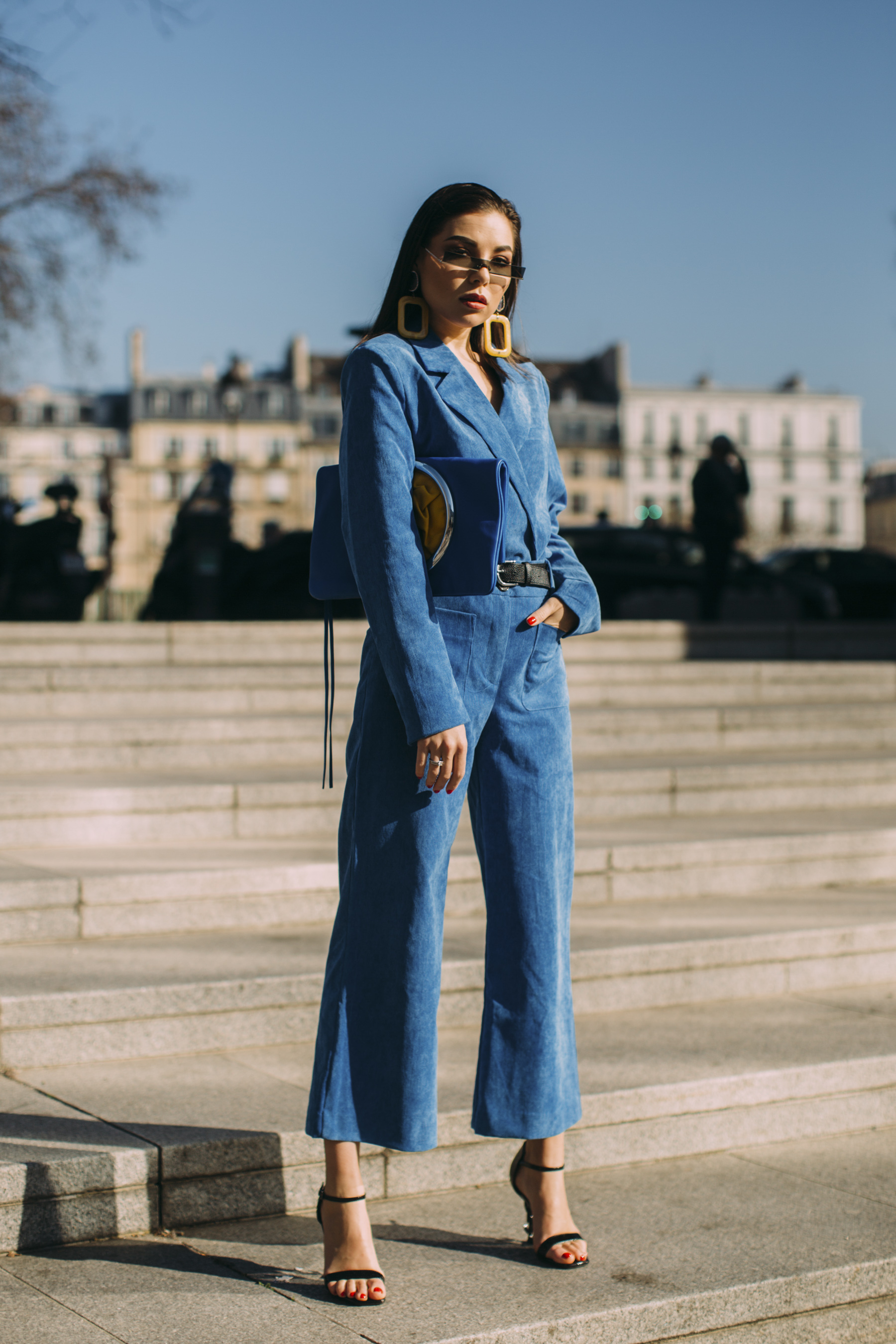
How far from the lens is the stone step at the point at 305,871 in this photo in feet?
13.3

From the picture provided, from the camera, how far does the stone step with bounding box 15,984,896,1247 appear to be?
106 inches

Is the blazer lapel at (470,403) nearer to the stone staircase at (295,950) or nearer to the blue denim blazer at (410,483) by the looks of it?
the blue denim blazer at (410,483)

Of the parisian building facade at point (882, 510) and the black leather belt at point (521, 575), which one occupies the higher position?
the parisian building facade at point (882, 510)

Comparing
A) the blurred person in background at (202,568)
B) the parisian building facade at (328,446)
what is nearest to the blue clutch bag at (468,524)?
the blurred person in background at (202,568)

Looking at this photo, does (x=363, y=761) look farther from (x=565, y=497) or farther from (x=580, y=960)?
(x=580, y=960)

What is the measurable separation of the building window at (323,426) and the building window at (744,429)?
99.6 feet

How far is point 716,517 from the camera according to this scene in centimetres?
1234

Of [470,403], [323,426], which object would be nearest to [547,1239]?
[470,403]

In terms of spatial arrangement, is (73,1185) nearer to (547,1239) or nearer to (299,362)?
(547,1239)

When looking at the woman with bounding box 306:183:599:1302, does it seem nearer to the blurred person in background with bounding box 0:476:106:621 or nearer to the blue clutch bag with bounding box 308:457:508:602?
the blue clutch bag with bounding box 308:457:508:602

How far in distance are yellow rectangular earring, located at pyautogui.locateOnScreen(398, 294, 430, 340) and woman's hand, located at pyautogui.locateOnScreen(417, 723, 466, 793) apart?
696mm

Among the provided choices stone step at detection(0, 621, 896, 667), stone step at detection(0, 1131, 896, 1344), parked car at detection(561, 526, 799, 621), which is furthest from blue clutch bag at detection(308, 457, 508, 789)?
parked car at detection(561, 526, 799, 621)

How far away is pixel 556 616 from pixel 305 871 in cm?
235

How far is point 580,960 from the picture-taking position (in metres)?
3.83
